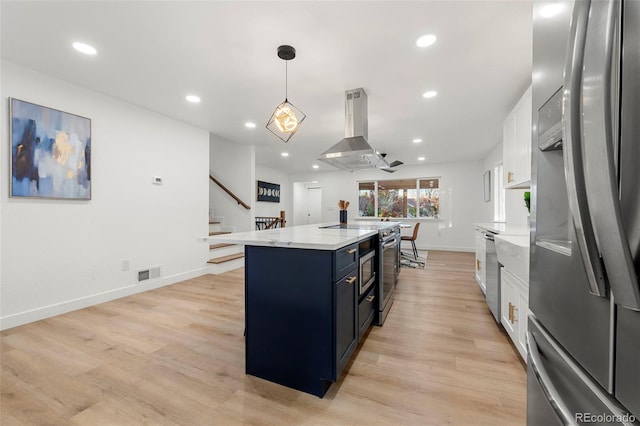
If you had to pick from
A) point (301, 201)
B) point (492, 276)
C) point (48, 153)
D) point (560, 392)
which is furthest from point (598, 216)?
point (301, 201)

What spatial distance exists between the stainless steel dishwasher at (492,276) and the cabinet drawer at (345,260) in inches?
63.1

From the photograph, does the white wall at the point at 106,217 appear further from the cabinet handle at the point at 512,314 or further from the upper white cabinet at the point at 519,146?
the upper white cabinet at the point at 519,146

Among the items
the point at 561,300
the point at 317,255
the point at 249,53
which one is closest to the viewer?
the point at 561,300

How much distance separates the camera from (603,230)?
1.35ft

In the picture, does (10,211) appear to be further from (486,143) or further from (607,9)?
(486,143)

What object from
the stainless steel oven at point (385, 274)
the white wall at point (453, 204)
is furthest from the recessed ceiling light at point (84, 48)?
the white wall at point (453, 204)

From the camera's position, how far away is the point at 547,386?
648 millimetres

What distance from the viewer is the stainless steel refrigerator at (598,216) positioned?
1.30 feet

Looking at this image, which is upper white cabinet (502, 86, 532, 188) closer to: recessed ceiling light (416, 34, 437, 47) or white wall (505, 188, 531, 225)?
white wall (505, 188, 531, 225)

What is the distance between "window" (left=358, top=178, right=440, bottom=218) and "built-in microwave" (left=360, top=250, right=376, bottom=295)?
5878mm

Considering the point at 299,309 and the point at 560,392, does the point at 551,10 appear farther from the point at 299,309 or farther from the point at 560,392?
the point at 299,309

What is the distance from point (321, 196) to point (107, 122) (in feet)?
21.1

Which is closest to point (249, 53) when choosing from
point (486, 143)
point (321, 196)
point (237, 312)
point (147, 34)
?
point (147, 34)

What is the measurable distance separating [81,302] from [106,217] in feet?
3.27
